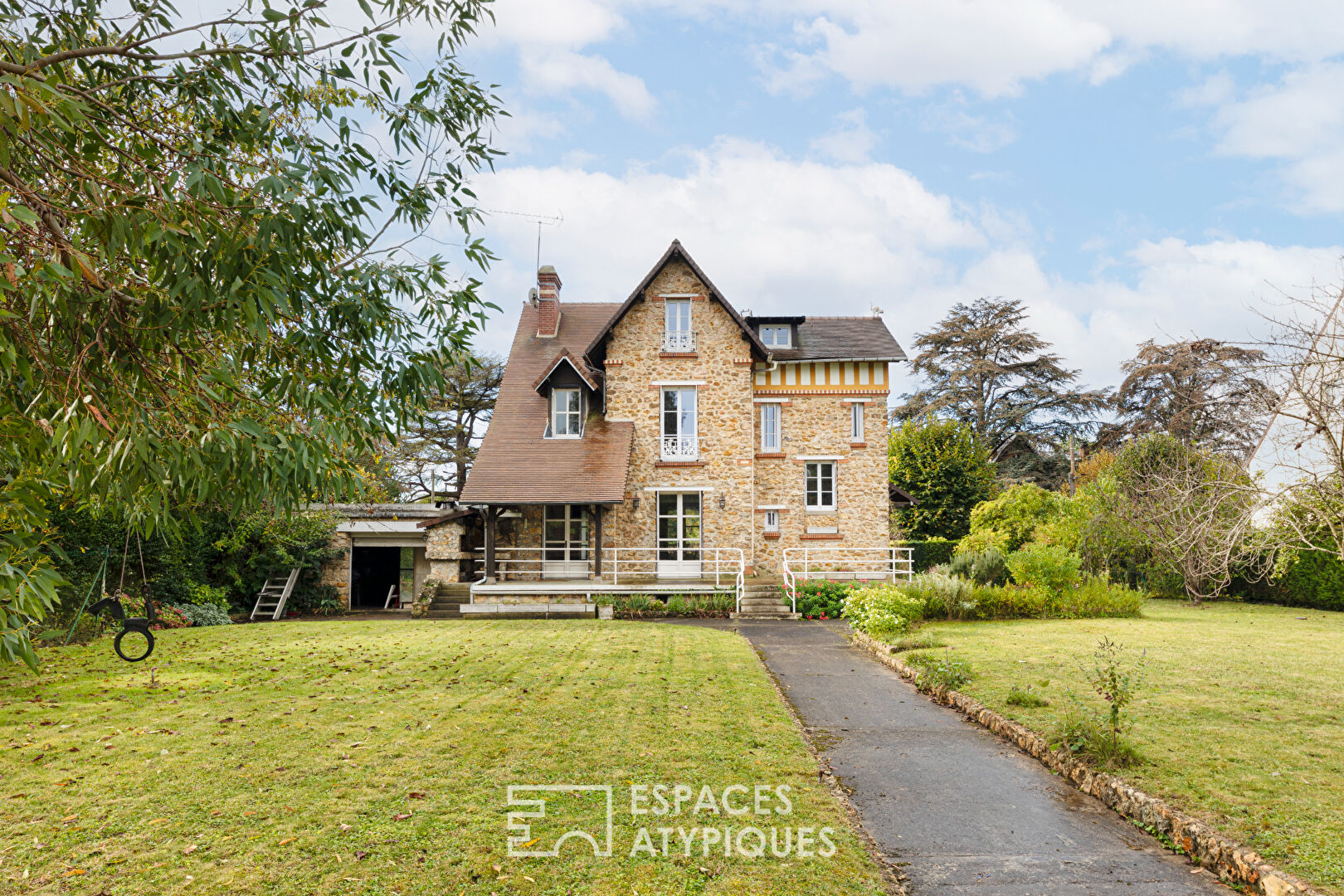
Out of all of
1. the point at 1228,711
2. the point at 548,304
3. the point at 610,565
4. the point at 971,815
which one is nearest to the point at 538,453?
the point at 610,565

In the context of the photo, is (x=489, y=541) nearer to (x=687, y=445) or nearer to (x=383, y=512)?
(x=383, y=512)

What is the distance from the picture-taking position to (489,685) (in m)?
9.30

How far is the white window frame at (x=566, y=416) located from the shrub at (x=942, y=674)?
44.1 feet

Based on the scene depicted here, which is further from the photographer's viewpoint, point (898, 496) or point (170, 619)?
point (898, 496)

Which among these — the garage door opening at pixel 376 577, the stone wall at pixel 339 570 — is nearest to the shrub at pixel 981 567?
the stone wall at pixel 339 570

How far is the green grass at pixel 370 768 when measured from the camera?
4.11 meters

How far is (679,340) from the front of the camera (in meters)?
22.4

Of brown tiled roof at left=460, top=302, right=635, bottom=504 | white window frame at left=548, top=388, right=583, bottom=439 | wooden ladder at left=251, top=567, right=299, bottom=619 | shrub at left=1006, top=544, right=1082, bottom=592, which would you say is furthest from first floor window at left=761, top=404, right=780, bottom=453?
wooden ladder at left=251, top=567, right=299, bottom=619

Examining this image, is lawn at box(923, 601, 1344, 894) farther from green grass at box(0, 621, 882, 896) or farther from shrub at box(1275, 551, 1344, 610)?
shrub at box(1275, 551, 1344, 610)

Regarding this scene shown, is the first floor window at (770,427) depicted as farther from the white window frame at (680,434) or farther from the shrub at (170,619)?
the shrub at (170,619)

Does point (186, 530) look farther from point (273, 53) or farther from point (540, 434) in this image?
point (273, 53)

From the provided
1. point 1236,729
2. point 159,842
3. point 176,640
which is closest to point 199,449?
point 159,842

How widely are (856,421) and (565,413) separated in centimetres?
849

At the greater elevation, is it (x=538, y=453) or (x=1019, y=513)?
(x=538, y=453)
